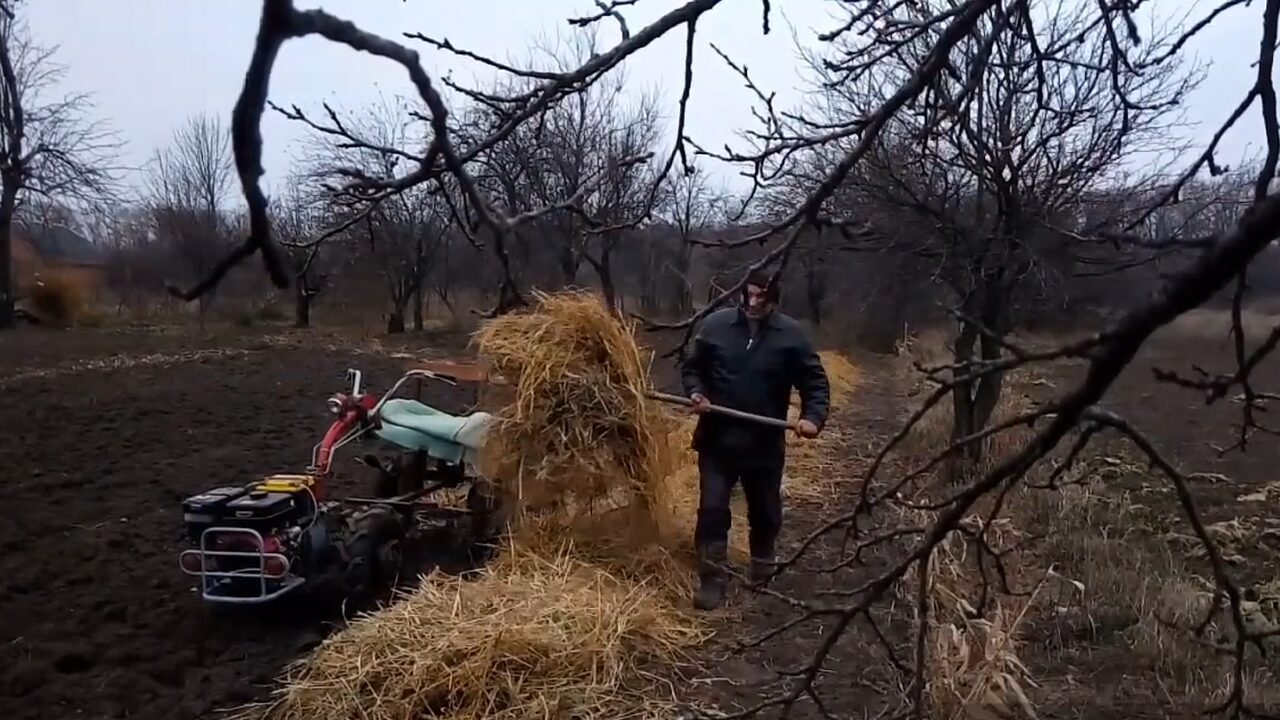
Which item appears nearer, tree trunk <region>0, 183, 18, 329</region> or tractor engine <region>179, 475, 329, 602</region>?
tractor engine <region>179, 475, 329, 602</region>

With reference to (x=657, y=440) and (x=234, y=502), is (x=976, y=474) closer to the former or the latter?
(x=657, y=440)

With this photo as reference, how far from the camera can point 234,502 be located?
550cm

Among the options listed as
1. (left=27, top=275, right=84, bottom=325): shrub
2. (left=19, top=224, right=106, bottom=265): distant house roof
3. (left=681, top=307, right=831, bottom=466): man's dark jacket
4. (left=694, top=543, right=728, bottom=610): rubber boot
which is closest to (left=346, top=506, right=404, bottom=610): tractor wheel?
(left=694, top=543, right=728, bottom=610): rubber boot

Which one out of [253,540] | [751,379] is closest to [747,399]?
[751,379]

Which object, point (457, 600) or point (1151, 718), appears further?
point (457, 600)

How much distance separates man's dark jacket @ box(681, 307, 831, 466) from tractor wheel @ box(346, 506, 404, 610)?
1.72 meters

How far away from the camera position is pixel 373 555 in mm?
6168

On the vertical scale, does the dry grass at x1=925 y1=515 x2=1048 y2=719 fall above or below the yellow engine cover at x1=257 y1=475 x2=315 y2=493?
below

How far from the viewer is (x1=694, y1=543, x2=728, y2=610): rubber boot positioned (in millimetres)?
6020

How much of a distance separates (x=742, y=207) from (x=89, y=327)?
24.8 m

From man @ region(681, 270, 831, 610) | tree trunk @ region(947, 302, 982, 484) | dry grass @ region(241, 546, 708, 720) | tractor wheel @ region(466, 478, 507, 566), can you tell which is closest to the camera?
dry grass @ region(241, 546, 708, 720)

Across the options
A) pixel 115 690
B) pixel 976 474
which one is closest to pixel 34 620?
pixel 115 690

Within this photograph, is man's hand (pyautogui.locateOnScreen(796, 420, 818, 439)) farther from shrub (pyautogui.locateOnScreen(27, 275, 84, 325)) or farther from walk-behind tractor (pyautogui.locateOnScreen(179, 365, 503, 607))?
shrub (pyautogui.locateOnScreen(27, 275, 84, 325))

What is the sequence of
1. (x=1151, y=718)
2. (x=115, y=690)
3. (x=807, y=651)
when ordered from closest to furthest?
(x=1151, y=718)
(x=115, y=690)
(x=807, y=651)
